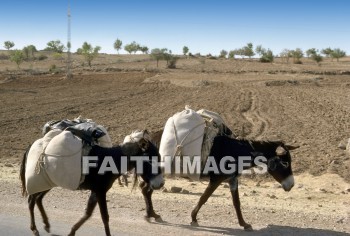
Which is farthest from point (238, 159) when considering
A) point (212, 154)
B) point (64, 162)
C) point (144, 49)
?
point (144, 49)

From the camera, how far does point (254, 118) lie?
70.5 feet

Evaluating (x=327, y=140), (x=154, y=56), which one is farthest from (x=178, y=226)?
(x=154, y=56)

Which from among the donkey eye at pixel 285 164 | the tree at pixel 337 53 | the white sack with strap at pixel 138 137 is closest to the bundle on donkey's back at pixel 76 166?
the white sack with strap at pixel 138 137

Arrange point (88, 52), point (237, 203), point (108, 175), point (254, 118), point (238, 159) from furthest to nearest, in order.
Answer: point (88, 52) < point (254, 118) < point (238, 159) < point (237, 203) < point (108, 175)

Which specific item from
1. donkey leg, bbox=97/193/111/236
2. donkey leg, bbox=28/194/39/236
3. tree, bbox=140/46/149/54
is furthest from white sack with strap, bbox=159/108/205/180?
tree, bbox=140/46/149/54

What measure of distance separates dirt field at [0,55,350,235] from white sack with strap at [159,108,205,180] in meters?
1.08

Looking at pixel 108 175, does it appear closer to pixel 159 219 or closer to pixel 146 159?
pixel 146 159

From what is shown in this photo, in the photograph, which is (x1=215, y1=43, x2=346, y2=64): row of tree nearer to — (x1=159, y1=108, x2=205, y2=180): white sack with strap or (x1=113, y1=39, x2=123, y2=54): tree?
(x1=113, y1=39, x2=123, y2=54): tree

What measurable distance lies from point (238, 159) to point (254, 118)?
14.3 meters

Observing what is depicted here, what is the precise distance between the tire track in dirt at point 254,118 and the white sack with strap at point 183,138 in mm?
9296

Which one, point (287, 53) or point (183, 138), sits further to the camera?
point (287, 53)

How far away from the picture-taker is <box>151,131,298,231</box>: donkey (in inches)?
293

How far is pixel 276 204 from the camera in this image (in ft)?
28.7

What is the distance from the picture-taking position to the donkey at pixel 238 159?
24.5 ft
